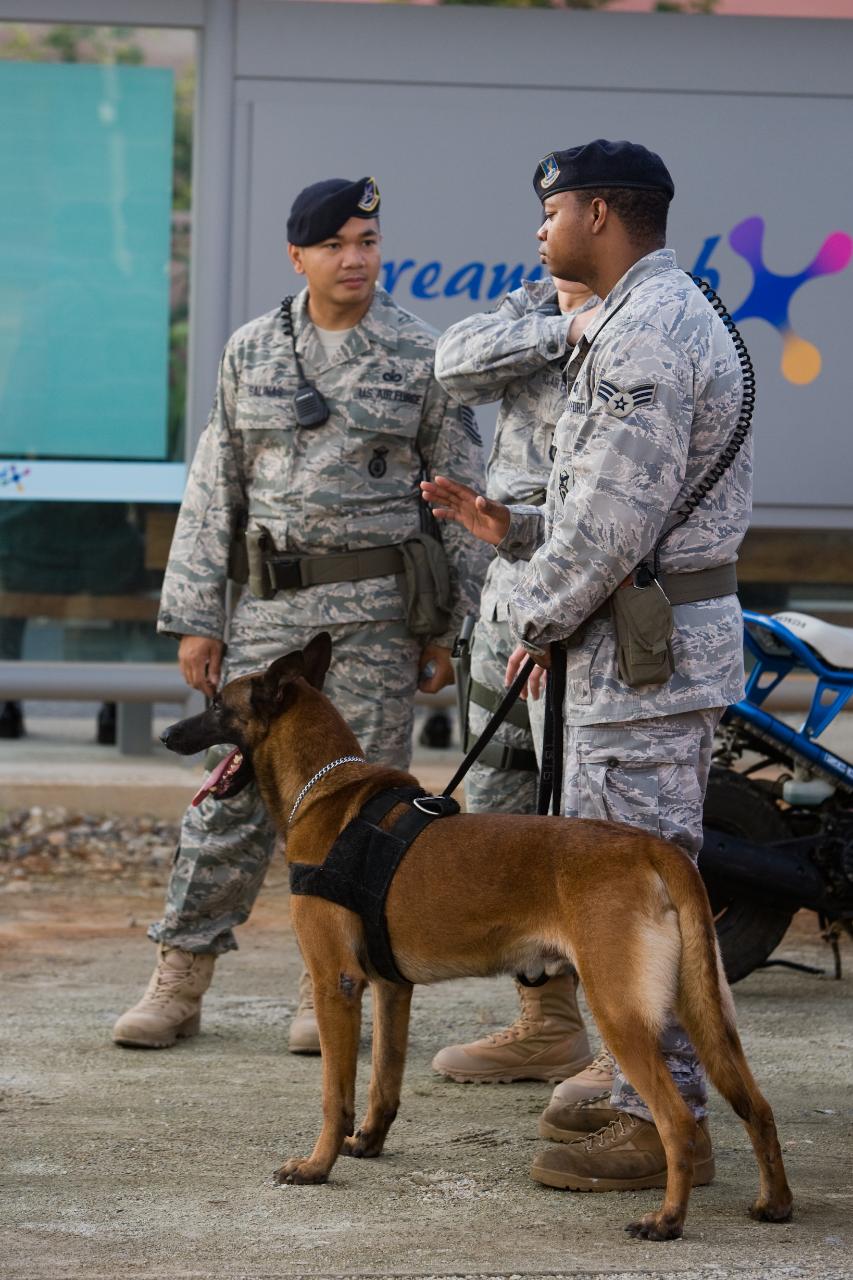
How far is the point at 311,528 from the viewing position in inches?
183

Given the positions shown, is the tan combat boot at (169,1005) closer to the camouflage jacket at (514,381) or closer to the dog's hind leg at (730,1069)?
the camouflage jacket at (514,381)

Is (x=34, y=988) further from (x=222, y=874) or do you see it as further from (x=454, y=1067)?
(x=454, y=1067)

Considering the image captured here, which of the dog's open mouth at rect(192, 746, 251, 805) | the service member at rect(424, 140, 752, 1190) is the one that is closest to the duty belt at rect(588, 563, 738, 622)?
the service member at rect(424, 140, 752, 1190)

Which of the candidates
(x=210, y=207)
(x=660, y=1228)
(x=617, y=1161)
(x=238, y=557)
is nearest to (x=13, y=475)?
(x=210, y=207)

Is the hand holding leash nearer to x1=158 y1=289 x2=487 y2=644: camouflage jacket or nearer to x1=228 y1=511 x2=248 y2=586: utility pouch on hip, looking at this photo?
x1=158 y1=289 x2=487 y2=644: camouflage jacket

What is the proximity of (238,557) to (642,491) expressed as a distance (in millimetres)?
1818

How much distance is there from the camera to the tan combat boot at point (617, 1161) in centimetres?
346

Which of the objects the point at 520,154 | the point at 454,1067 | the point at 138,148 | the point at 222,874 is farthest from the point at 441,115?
the point at 454,1067

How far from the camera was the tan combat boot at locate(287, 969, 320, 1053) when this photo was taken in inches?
177

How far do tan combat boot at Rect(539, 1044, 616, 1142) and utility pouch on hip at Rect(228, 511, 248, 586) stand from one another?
1.77 m

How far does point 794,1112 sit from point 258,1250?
1.57 metres

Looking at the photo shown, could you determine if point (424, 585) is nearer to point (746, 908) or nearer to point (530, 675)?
point (530, 675)

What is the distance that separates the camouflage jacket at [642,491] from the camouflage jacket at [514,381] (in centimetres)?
67

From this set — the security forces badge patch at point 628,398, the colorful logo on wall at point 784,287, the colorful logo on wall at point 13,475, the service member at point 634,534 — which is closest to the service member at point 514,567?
the service member at point 634,534
